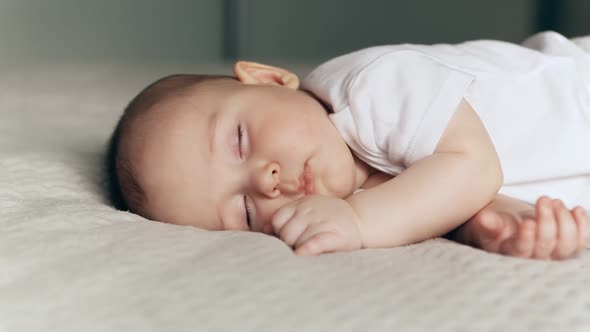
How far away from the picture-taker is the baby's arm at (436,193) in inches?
34.6

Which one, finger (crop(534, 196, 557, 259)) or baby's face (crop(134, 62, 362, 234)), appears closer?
finger (crop(534, 196, 557, 259))

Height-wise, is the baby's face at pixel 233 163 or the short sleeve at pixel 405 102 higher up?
the short sleeve at pixel 405 102

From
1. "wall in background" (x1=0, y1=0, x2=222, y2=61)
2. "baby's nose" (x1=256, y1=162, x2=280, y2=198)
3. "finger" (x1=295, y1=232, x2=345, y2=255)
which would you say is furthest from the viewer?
"wall in background" (x1=0, y1=0, x2=222, y2=61)

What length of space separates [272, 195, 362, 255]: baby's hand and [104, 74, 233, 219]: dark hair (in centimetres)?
22

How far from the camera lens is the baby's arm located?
2.89 ft

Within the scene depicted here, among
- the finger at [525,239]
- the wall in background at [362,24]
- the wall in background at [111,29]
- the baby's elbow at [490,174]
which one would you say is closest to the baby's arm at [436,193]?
the baby's elbow at [490,174]

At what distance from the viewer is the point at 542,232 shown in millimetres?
800

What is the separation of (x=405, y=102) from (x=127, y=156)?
1.17ft

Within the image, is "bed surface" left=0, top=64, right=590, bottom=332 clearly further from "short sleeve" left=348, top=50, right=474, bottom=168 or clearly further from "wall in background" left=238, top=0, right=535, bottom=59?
"wall in background" left=238, top=0, right=535, bottom=59

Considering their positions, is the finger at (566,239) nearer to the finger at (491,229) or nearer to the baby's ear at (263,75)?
the finger at (491,229)

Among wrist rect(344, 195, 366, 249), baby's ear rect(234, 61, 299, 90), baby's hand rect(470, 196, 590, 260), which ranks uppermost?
baby's ear rect(234, 61, 299, 90)

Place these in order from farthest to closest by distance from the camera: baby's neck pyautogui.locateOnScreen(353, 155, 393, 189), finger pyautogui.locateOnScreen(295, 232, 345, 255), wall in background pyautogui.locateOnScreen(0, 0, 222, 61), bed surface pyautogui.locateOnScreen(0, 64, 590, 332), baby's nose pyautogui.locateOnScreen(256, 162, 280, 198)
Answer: wall in background pyautogui.locateOnScreen(0, 0, 222, 61) < baby's neck pyautogui.locateOnScreen(353, 155, 393, 189) < baby's nose pyautogui.locateOnScreen(256, 162, 280, 198) < finger pyautogui.locateOnScreen(295, 232, 345, 255) < bed surface pyautogui.locateOnScreen(0, 64, 590, 332)

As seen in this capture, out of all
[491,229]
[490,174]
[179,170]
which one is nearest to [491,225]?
[491,229]

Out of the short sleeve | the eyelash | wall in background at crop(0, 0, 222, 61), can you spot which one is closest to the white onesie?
the short sleeve
